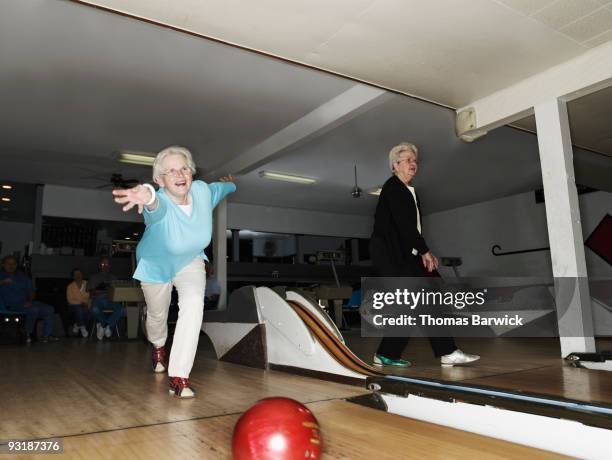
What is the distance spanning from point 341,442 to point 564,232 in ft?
9.76

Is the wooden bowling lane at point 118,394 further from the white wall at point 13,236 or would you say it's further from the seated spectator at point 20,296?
the white wall at point 13,236

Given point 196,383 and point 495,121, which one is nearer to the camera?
point 196,383

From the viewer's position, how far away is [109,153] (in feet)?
21.5

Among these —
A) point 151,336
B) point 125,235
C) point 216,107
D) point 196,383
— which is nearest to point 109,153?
point 216,107

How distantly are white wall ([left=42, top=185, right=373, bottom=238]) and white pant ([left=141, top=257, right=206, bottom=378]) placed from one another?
708cm

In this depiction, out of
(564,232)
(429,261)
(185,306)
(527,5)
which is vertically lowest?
(185,306)


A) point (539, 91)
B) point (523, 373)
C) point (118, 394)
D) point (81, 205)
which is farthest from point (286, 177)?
point (118, 394)

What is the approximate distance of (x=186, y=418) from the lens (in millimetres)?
1659

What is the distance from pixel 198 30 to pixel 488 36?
6.47ft

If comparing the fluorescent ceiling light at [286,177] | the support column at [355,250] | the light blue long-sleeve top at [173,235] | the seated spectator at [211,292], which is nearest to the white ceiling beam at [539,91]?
the light blue long-sleeve top at [173,235]

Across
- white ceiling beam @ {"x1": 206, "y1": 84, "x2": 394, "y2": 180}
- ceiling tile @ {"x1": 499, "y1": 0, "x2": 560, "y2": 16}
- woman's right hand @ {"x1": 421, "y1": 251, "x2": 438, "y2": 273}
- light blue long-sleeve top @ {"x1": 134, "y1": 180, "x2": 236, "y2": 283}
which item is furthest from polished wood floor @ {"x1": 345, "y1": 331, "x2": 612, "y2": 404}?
white ceiling beam @ {"x1": 206, "y1": 84, "x2": 394, "y2": 180}

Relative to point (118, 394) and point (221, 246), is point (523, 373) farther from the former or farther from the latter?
point (221, 246)

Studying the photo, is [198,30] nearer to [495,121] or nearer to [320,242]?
[495,121]

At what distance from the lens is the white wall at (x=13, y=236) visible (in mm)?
11469
